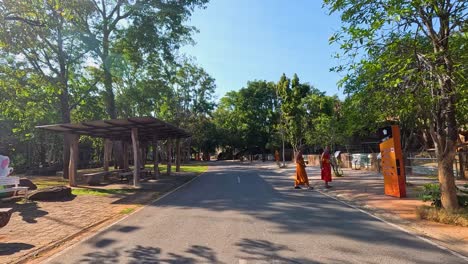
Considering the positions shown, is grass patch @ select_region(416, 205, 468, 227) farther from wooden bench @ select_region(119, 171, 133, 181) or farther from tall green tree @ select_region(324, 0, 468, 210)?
wooden bench @ select_region(119, 171, 133, 181)

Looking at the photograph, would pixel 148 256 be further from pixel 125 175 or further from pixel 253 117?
pixel 253 117

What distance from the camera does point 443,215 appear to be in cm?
879

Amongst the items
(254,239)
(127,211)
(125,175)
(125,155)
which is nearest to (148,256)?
(254,239)

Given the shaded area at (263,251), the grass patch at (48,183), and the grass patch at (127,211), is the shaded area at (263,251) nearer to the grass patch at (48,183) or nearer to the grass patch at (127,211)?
the grass patch at (127,211)

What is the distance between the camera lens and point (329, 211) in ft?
35.5

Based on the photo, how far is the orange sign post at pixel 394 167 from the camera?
13.2 meters

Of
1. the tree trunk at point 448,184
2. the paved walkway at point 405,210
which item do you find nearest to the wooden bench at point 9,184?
the paved walkway at point 405,210

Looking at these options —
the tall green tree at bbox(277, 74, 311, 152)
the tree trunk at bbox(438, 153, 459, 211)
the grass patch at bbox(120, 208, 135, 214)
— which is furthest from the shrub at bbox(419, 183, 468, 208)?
the tall green tree at bbox(277, 74, 311, 152)

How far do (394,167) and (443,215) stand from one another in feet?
15.2

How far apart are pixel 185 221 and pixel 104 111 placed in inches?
1229

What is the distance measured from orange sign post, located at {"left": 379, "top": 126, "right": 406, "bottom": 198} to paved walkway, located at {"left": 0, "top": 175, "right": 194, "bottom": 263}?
8.64 m

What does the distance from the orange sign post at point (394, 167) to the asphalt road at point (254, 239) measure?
3062mm

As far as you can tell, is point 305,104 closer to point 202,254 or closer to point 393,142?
point 393,142

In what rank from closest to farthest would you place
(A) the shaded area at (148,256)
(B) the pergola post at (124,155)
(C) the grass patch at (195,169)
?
(A) the shaded area at (148,256) < (B) the pergola post at (124,155) < (C) the grass patch at (195,169)
